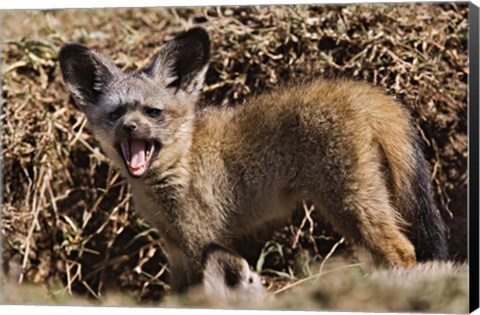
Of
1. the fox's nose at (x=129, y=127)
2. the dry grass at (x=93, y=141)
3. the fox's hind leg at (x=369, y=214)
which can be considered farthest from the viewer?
the dry grass at (x=93, y=141)

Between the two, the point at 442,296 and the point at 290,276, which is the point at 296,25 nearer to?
the point at 290,276

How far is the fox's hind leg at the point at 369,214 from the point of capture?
233 inches

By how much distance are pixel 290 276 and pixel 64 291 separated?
148 cm

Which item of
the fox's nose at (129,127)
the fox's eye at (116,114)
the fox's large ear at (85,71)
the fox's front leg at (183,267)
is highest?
the fox's large ear at (85,71)

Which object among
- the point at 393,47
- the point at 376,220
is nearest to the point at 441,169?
the point at 393,47

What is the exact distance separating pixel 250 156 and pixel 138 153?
0.63 meters

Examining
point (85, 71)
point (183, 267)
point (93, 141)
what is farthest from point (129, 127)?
point (93, 141)

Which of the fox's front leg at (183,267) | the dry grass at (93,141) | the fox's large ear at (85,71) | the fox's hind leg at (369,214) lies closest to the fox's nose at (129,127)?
the fox's large ear at (85,71)

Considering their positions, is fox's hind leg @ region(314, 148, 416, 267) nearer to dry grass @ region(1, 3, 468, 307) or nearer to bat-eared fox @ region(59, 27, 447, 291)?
bat-eared fox @ region(59, 27, 447, 291)

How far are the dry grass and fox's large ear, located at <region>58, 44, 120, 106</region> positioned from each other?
115 cm

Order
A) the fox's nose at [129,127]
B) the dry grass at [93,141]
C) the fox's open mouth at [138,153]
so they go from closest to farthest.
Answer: the fox's nose at [129,127], the fox's open mouth at [138,153], the dry grass at [93,141]

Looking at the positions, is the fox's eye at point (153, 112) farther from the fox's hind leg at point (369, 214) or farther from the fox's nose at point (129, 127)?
the fox's hind leg at point (369, 214)

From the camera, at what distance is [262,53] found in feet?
24.4

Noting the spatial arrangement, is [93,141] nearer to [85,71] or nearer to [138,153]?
[85,71]
